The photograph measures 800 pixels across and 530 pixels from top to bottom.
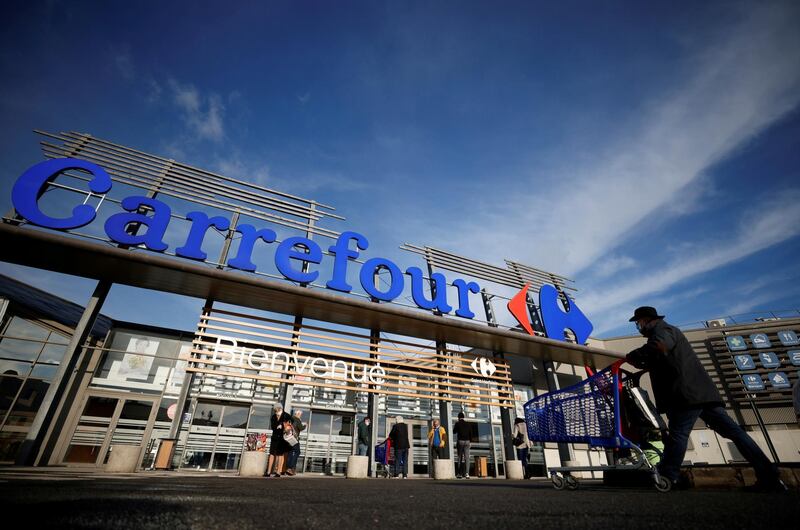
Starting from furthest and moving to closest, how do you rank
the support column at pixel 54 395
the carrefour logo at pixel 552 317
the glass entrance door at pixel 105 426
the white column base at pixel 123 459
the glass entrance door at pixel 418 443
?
1. the carrefour logo at pixel 552 317
2. the glass entrance door at pixel 418 443
3. the glass entrance door at pixel 105 426
4. the support column at pixel 54 395
5. the white column base at pixel 123 459

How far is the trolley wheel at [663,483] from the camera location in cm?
352

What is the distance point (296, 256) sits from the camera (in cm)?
1116

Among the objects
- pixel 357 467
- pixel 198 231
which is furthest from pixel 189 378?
pixel 357 467

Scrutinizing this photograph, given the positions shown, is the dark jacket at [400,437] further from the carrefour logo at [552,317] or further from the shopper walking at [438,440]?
the carrefour logo at [552,317]

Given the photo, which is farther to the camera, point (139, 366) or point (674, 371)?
point (139, 366)

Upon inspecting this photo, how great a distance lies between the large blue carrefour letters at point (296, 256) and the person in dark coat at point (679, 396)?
8.67 meters

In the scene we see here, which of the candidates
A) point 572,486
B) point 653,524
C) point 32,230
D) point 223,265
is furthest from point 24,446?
point 653,524

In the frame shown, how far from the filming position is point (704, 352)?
19.4 m

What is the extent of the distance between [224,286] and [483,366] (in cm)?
908

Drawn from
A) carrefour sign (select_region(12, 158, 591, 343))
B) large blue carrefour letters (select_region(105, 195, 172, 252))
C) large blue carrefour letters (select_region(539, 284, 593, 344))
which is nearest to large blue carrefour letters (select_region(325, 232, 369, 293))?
carrefour sign (select_region(12, 158, 591, 343))

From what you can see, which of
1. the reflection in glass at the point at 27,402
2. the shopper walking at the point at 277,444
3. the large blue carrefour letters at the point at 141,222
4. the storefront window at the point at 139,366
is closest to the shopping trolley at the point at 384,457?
the shopper walking at the point at 277,444

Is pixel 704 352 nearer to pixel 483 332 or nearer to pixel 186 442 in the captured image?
pixel 483 332

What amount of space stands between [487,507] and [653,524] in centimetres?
102

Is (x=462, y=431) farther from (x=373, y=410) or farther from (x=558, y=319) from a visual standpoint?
(x=558, y=319)
